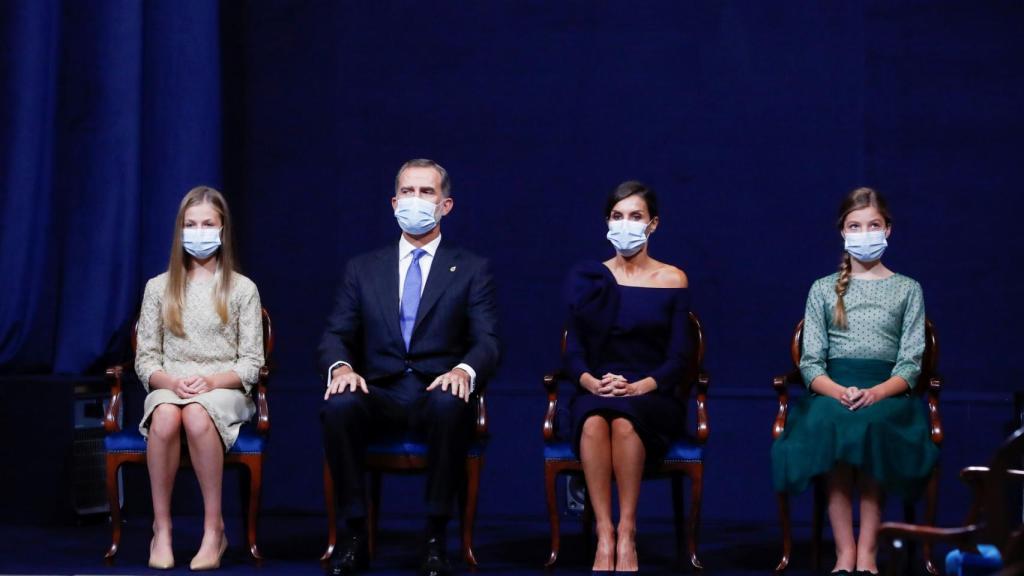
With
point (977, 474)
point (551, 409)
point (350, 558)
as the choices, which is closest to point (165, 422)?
point (350, 558)

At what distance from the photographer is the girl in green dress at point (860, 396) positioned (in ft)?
15.2

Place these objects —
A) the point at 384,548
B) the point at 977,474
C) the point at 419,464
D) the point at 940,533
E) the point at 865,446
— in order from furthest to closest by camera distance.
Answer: the point at 384,548 < the point at 419,464 < the point at 865,446 < the point at 977,474 < the point at 940,533

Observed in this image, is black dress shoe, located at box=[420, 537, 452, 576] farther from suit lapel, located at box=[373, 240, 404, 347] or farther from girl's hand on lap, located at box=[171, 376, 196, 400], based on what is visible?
girl's hand on lap, located at box=[171, 376, 196, 400]

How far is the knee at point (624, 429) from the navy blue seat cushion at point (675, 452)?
203mm

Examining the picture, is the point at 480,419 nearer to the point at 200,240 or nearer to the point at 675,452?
the point at 675,452

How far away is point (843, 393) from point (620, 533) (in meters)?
0.95

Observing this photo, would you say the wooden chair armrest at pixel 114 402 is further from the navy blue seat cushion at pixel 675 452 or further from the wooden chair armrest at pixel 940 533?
the wooden chair armrest at pixel 940 533

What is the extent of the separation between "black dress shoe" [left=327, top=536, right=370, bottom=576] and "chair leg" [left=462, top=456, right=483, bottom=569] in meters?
0.36

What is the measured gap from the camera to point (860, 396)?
4.71m

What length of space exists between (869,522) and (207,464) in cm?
240

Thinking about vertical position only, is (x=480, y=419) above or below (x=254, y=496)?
above

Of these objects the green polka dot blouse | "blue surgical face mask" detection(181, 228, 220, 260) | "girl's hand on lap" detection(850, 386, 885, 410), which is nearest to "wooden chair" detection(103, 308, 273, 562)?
"blue surgical face mask" detection(181, 228, 220, 260)

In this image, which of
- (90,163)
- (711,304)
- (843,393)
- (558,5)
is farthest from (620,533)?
(90,163)

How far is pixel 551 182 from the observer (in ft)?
20.5
